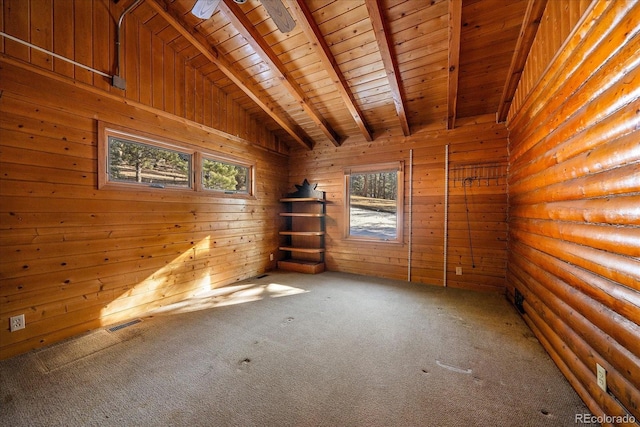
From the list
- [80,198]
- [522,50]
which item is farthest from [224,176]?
[522,50]

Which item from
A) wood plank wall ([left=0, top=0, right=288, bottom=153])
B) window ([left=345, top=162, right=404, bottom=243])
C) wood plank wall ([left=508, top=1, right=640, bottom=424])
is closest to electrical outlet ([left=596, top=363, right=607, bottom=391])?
wood plank wall ([left=508, top=1, right=640, bottom=424])

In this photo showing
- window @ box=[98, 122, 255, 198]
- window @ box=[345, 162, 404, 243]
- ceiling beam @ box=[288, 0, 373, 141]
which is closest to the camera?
ceiling beam @ box=[288, 0, 373, 141]

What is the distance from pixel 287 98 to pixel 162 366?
12.2 ft

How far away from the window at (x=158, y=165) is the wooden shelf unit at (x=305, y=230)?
127cm

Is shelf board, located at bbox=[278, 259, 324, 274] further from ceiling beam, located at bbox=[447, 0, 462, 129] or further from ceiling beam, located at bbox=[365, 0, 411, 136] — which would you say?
ceiling beam, located at bbox=[447, 0, 462, 129]

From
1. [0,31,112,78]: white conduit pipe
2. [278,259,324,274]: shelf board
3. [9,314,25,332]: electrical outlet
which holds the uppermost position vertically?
[0,31,112,78]: white conduit pipe

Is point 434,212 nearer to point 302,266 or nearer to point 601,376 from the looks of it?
point 302,266

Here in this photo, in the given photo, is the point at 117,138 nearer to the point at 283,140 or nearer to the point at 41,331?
the point at 41,331

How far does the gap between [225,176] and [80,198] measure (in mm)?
1935

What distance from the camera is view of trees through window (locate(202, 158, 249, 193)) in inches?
151

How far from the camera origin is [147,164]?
3088mm

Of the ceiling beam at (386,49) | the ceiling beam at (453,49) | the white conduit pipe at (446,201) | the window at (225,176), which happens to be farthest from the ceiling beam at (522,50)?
the window at (225,176)

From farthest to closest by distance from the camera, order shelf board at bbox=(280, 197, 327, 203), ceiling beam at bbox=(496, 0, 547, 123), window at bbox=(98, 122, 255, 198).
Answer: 1. shelf board at bbox=(280, 197, 327, 203)
2. window at bbox=(98, 122, 255, 198)
3. ceiling beam at bbox=(496, 0, 547, 123)

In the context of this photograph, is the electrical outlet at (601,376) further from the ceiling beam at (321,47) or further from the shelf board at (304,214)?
the shelf board at (304,214)
